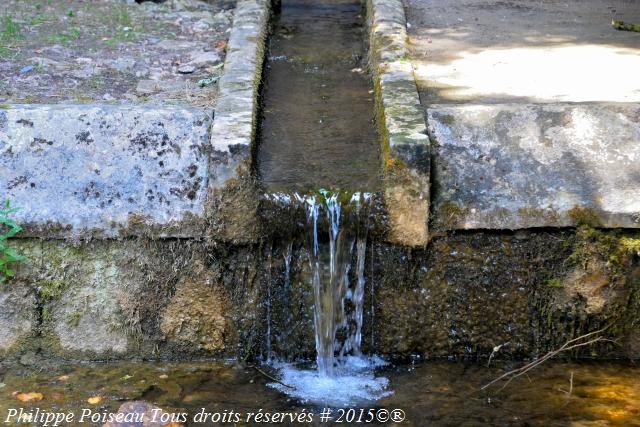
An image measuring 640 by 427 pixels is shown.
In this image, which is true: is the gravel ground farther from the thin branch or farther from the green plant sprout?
the green plant sprout

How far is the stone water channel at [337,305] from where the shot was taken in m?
4.42

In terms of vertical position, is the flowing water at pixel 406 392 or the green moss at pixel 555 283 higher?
the green moss at pixel 555 283

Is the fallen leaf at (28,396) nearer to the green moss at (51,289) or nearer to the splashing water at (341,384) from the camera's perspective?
the green moss at (51,289)

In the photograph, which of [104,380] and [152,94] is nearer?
[104,380]

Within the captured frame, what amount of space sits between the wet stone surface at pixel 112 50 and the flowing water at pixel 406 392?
1.78 meters

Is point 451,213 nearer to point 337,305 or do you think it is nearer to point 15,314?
point 337,305

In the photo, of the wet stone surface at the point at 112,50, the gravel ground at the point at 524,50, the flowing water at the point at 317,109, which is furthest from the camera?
the wet stone surface at the point at 112,50

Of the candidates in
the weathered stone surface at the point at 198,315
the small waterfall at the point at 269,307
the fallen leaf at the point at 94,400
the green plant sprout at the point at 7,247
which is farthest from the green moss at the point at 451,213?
the green plant sprout at the point at 7,247

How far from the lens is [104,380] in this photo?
436cm

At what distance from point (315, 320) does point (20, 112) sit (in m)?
2.07

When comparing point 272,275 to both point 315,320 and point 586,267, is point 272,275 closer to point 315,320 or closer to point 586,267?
point 315,320

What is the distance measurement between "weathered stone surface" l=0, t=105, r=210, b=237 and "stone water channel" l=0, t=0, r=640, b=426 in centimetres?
14

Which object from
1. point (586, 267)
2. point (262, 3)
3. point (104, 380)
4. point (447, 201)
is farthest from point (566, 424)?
point (262, 3)

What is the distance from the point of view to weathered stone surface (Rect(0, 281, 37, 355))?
14.6ft
